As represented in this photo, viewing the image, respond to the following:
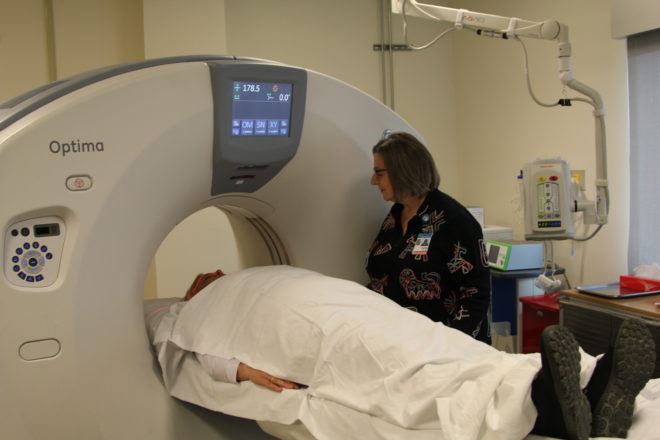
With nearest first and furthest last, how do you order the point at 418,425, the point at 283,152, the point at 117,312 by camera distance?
the point at 418,425, the point at 117,312, the point at 283,152

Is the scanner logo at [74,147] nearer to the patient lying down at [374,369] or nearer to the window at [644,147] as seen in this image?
the patient lying down at [374,369]

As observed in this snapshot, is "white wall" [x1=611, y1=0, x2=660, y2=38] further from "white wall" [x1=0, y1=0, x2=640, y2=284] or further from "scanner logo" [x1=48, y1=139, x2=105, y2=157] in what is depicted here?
"scanner logo" [x1=48, y1=139, x2=105, y2=157]

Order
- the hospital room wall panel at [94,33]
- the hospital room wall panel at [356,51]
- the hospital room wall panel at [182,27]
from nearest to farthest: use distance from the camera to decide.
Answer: the hospital room wall panel at [182,27], the hospital room wall panel at [94,33], the hospital room wall panel at [356,51]

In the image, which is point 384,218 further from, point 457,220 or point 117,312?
point 117,312

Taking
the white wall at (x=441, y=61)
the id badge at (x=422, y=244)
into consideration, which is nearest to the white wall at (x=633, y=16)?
the white wall at (x=441, y=61)

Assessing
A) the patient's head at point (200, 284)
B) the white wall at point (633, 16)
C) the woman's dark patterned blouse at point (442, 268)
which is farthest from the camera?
the white wall at point (633, 16)

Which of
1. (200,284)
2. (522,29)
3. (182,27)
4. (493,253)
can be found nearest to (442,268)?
(200,284)

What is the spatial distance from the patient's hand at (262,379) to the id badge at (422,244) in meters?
0.61

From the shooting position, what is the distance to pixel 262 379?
50.9 inches

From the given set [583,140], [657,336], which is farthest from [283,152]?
[583,140]

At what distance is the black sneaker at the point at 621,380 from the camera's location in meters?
1.01

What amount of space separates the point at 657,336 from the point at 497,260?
1035 millimetres

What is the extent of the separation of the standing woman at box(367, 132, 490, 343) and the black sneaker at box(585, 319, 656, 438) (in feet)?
2.02

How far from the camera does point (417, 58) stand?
159 inches
